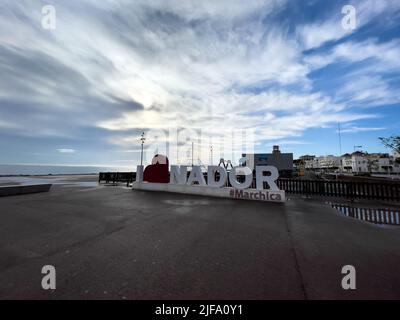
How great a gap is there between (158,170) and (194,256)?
1119 cm

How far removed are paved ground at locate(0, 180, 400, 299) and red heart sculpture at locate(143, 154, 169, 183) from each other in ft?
24.6

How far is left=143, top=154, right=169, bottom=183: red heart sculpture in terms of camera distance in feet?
46.6

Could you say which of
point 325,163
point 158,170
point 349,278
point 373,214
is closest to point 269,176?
point 373,214

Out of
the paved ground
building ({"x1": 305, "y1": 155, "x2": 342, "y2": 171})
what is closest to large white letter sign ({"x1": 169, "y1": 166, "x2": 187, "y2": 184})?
the paved ground

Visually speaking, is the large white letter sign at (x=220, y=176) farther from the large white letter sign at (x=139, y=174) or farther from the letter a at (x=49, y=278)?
the letter a at (x=49, y=278)

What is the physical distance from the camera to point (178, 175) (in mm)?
13367

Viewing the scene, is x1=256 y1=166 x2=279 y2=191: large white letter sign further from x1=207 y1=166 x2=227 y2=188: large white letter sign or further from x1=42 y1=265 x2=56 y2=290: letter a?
x1=42 y1=265 x2=56 y2=290: letter a

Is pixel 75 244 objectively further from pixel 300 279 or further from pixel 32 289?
pixel 300 279

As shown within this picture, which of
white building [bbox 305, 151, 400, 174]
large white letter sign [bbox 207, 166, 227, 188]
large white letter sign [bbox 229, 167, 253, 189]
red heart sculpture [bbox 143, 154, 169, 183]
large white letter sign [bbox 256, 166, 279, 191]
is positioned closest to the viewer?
large white letter sign [bbox 256, 166, 279, 191]

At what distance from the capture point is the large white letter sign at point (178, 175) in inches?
516

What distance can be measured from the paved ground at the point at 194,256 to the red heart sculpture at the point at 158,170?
24.6ft
